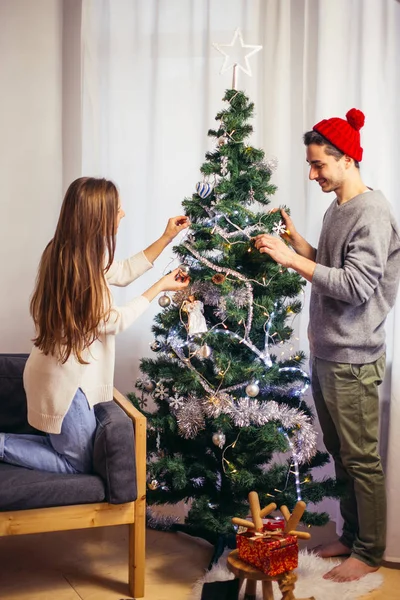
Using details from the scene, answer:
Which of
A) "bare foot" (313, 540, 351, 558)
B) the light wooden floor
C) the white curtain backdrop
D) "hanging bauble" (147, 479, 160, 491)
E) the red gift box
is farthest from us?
the white curtain backdrop

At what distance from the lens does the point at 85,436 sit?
2.55 metres

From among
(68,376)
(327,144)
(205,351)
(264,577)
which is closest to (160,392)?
(205,351)

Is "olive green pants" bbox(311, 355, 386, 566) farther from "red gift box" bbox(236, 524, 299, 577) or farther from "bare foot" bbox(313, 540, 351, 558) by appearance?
"red gift box" bbox(236, 524, 299, 577)

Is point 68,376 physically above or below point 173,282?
below

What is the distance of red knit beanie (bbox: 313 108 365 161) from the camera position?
2590 millimetres

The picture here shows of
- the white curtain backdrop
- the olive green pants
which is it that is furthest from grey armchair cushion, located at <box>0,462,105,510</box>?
the white curtain backdrop

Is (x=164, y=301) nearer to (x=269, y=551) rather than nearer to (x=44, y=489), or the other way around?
(x=44, y=489)

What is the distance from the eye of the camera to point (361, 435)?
2688mm

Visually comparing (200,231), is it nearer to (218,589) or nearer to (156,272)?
(156,272)

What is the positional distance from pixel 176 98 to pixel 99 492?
1725 millimetres

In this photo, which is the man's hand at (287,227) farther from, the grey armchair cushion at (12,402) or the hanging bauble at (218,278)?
the grey armchair cushion at (12,402)

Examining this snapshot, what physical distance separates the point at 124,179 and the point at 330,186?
1.06 m

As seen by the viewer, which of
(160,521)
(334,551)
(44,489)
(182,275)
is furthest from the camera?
(160,521)

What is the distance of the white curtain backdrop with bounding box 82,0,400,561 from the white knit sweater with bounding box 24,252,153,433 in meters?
0.83
